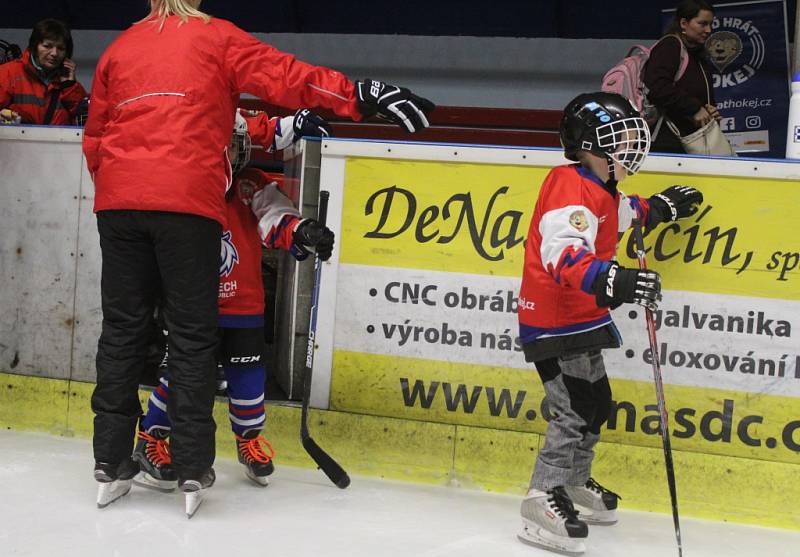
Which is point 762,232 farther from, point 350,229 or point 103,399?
point 103,399

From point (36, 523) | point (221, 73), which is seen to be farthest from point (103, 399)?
point (221, 73)

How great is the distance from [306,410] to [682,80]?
1.96 metres

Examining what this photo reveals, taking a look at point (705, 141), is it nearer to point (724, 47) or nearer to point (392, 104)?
point (392, 104)

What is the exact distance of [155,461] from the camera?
2.81m

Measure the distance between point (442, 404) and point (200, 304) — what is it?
2.96 feet

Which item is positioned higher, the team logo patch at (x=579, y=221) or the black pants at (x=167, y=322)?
the team logo patch at (x=579, y=221)

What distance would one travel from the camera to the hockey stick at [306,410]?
9.37 ft

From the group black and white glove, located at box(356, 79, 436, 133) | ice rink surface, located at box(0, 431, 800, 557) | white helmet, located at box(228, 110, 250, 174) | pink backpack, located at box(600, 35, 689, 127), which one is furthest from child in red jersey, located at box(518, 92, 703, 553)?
pink backpack, located at box(600, 35, 689, 127)

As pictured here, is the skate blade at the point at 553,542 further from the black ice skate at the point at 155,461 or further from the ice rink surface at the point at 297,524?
the black ice skate at the point at 155,461

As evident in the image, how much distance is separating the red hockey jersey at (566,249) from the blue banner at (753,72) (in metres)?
3.94

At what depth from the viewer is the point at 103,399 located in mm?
2559

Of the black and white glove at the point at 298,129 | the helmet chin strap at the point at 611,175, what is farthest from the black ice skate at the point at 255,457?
the helmet chin strap at the point at 611,175

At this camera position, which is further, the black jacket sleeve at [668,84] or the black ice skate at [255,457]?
the black jacket sleeve at [668,84]

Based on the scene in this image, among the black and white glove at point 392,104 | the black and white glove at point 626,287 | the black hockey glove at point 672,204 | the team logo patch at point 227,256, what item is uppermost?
the black and white glove at point 392,104
